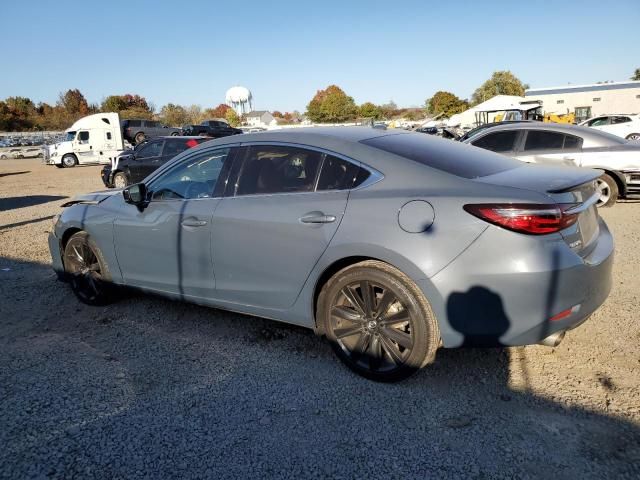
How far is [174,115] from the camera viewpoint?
272 feet

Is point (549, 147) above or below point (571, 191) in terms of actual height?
above

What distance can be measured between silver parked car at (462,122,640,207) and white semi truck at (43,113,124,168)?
2328 cm

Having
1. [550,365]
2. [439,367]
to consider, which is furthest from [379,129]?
[550,365]

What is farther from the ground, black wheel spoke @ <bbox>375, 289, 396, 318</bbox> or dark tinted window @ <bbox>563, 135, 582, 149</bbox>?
dark tinted window @ <bbox>563, 135, 582, 149</bbox>

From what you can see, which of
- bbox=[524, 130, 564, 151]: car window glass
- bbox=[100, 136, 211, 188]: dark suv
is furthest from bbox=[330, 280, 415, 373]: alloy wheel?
bbox=[100, 136, 211, 188]: dark suv

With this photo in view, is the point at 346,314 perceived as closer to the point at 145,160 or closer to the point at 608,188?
the point at 608,188

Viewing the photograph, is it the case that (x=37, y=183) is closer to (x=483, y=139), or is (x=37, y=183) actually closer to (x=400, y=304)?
(x=483, y=139)

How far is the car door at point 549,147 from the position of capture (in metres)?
8.23

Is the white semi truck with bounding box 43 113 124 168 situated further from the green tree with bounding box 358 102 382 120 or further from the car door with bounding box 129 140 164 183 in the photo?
the green tree with bounding box 358 102 382 120

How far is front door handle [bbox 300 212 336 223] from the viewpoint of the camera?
10.3 feet

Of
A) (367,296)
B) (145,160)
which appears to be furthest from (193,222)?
(145,160)

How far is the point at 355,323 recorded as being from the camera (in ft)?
10.5

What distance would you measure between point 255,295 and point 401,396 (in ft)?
4.07

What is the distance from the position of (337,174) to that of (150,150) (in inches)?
461
